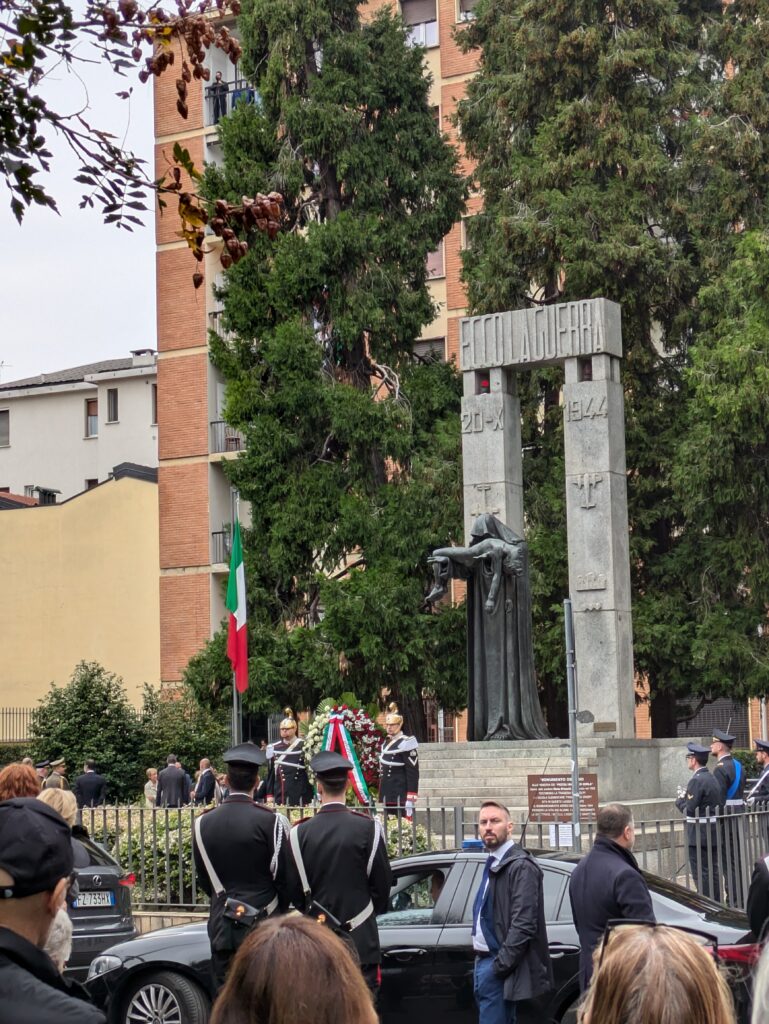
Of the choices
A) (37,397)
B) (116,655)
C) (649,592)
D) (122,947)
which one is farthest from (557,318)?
(37,397)

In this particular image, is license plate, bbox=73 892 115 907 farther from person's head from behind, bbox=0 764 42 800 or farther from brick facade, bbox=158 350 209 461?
brick facade, bbox=158 350 209 461

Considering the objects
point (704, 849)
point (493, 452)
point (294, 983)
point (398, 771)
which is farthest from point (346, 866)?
point (493, 452)

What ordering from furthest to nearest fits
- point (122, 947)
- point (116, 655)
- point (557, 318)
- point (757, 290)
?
1. point (116, 655)
2. point (757, 290)
3. point (557, 318)
4. point (122, 947)

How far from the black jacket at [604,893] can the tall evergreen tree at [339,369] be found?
24.0 m

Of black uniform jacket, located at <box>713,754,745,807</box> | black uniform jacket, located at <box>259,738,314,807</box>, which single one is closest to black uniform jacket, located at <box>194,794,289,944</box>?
black uniform jacket, located at <box>713,754,745,807</box>

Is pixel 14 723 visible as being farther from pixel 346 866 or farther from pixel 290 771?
pixel 346 866

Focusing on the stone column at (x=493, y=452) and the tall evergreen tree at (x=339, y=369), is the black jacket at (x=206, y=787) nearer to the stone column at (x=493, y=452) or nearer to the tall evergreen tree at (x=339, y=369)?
the stone column at (x=493, y=452)

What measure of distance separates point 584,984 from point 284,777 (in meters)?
14.4

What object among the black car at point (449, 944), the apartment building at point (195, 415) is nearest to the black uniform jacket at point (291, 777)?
the black car at point (449, 944)

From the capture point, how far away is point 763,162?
3241cm

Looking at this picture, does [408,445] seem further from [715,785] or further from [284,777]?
[715,785]

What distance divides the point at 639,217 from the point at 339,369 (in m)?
6.98

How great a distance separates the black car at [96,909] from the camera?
42.5 feet

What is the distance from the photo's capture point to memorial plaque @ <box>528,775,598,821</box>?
16.2 meters
